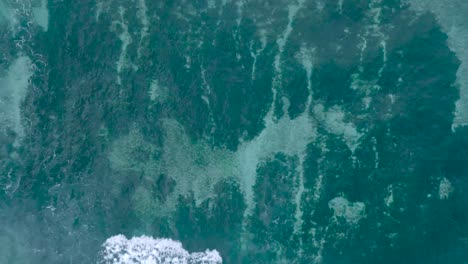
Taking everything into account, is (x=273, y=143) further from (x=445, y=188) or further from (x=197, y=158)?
(x=445, y=188)

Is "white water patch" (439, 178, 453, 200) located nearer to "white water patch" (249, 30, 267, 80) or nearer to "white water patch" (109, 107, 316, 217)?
"white water patch" (109, 107, 316, 217)

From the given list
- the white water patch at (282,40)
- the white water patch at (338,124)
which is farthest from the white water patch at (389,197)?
the white water patch at (282,40)

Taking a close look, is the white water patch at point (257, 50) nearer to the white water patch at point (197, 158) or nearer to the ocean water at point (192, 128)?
the ocean water at point (192, 128)

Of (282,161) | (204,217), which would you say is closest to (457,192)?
(282,161)

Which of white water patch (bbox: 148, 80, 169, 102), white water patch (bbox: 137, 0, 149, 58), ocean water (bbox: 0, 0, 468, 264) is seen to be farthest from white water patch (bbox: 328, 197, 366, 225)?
white water patch (bbox: 137, 0, 149, 58)

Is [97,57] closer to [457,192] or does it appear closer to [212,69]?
[212,69]

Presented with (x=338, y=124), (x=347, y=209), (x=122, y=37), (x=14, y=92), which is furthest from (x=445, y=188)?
(x=14, y=92)
